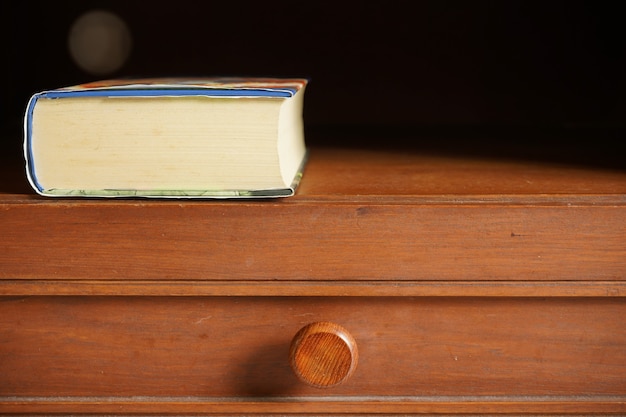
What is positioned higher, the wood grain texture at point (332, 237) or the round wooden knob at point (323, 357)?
the wood grain texture at point (332, 237)

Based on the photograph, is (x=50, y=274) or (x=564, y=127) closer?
(x=50, y=274)

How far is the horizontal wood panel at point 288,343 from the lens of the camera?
51 centimetres

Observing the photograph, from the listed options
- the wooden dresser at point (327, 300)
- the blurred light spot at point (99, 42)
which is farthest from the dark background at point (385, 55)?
the wooden dresser at point (327, 300)

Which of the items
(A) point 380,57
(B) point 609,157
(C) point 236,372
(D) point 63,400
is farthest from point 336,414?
(A) point 380,57

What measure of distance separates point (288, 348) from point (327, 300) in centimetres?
5

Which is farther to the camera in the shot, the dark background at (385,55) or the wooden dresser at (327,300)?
the dark background at (385,55)

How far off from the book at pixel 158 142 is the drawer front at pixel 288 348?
0.31 feet

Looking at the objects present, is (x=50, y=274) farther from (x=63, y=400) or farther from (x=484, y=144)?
(x=484, y=144)

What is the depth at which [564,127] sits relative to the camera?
896mm

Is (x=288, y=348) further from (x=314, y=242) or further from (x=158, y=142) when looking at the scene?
(x=158, y=142)

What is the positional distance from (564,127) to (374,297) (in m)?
0.53

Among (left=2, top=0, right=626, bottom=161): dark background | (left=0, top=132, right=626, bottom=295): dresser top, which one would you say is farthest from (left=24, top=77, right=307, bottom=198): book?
(left=2, top=0, right=626, bottom=161): dark background

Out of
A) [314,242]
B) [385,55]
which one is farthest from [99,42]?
[314,242]

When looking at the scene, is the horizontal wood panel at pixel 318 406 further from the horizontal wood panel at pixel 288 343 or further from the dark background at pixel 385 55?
the dark background at pixel 385 55
